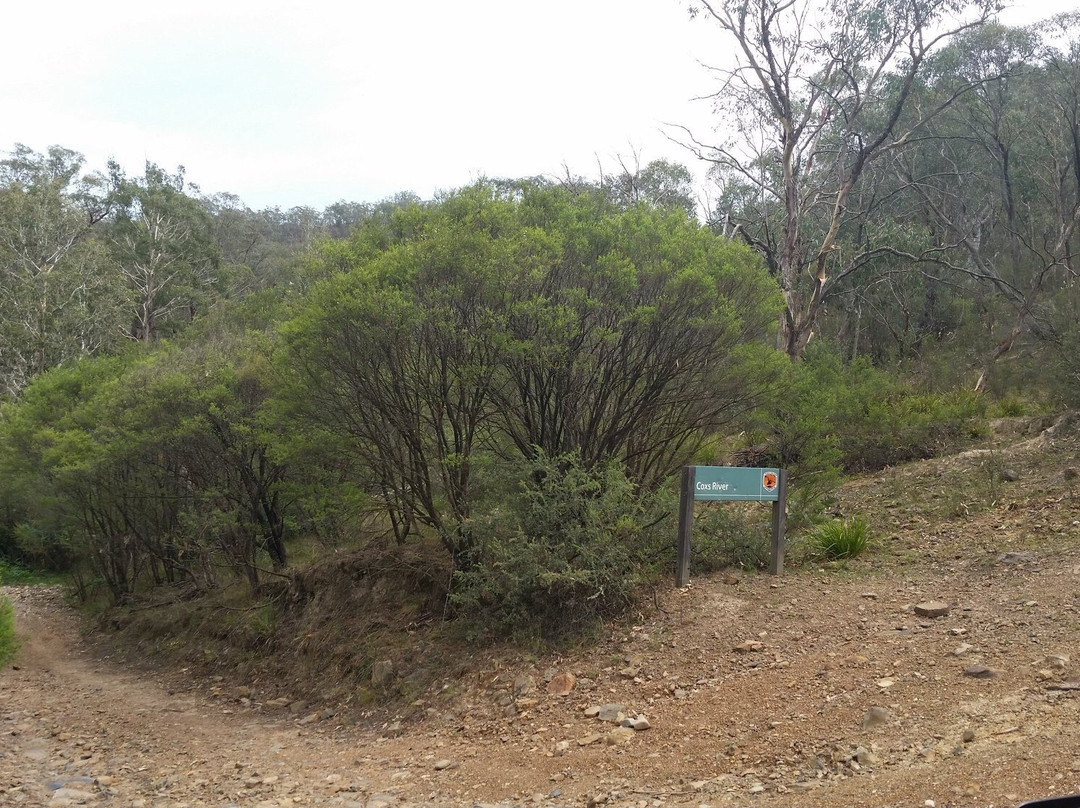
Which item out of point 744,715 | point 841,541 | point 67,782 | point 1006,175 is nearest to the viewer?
point 744,715

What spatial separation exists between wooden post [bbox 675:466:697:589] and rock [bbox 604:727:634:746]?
2400 millimetres

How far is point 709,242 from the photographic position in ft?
36.2

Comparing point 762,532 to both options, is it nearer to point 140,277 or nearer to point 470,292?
Answer: point 470,292

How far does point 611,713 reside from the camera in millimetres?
7324

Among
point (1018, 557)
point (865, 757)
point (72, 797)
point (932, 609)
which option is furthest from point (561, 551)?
point (72, 797)

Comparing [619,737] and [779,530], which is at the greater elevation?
[779,530]

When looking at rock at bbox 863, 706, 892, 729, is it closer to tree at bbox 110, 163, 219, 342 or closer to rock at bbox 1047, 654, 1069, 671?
rock at bbox 1047, 654, 1069, 671

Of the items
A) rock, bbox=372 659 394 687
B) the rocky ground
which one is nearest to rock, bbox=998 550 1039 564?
the rocky ground

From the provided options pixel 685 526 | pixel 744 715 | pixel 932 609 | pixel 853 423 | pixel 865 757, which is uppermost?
pixel 853 423

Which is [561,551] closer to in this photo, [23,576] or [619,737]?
[619,737]

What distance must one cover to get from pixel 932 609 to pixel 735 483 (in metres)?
2.21

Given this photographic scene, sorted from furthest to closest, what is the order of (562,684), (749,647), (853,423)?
(853,423) → (562,684) → (749,647)

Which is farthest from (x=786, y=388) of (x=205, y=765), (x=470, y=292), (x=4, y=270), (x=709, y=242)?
(x=4, y=270)

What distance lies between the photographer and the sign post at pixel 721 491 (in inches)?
350
